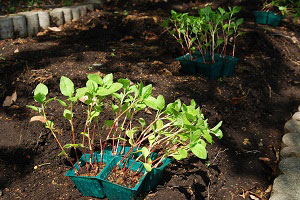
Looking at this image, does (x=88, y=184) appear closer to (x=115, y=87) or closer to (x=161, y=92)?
(x=115, y=87)

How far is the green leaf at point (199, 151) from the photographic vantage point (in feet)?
5.80

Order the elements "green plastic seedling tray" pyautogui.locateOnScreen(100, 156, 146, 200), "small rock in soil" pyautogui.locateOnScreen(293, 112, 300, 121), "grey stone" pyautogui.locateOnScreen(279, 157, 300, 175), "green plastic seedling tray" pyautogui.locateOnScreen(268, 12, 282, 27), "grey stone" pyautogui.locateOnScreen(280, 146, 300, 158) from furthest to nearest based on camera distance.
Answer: "green plastic seedling tray" pyautogui.locateOnScreen(268, 12, 282, 27) → "small rock in soil" pyautogui.locateOnScreen(293, 112, 300, 121) → "grey stone" pyautogui.locateOnScreen(280, 146, 300, 158) → "grey stone" pyautogui.locateOnScreen(279, 157, 300, 175) → "green plastic seedling tray" pyautogui.locateOnScreen(100, 156, 146, 200)

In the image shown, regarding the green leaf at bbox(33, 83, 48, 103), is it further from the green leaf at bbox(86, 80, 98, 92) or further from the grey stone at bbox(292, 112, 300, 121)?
the grey stone at bbox(292, 112, 300, 121)

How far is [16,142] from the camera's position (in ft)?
8.42

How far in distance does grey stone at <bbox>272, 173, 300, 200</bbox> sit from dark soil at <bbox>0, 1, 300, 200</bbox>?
0.14 meters

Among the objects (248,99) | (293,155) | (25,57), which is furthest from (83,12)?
(293,155)

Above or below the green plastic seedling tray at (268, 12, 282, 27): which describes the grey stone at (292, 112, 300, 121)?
below

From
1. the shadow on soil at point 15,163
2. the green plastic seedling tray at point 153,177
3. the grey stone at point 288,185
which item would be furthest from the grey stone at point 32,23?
the grey stone at point 288,185

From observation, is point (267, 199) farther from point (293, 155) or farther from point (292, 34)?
point (292, 34)

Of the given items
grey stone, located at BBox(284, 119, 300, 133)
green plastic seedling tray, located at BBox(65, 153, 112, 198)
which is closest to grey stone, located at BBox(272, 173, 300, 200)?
grey stone, located at BBox(284, 119, 300, 133)

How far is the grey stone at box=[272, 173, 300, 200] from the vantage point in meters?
2.35

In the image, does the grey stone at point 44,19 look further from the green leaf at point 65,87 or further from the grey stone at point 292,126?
the grey stone at point 292,126

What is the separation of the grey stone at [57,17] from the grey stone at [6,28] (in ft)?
2.49

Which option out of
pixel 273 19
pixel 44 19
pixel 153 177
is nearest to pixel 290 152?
pixel 153 177
